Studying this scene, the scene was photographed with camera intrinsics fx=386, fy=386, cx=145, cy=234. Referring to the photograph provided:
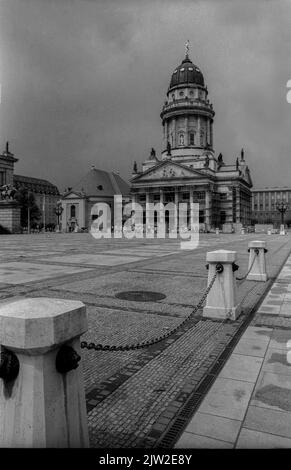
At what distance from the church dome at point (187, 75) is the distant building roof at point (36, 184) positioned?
53.1 meters

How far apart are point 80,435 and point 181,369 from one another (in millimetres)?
2491

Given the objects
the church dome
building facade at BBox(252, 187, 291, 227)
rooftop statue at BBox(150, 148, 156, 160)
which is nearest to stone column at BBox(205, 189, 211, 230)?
rooftop statue at BBox(150, 148, 156, 160)

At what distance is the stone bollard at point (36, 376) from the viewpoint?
7.63 ft

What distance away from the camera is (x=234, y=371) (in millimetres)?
4840

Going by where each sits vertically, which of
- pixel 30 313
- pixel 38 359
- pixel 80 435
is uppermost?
pixel 30 313

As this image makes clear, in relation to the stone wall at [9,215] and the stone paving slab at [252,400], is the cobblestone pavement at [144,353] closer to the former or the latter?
the stone paving slab at [252,400]

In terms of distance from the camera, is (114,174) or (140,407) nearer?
(140,407)

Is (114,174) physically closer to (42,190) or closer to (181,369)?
(42,190)

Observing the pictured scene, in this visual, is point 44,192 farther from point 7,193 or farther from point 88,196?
point 7,193

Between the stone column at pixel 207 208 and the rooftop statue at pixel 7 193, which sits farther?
the stone column at pixel 207 208

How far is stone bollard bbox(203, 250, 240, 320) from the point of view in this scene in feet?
24.3

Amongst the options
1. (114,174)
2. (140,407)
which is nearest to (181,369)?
(140,407)

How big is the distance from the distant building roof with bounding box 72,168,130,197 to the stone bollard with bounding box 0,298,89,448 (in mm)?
105894

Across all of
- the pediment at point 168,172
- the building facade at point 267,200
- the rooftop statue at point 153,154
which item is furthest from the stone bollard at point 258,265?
the building facade at point 267,200
